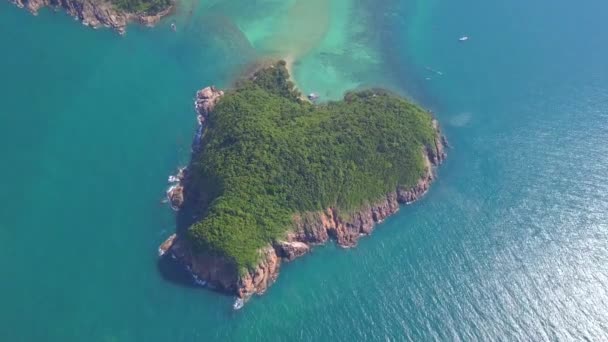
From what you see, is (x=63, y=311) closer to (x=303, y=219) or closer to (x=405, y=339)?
(x=303, y=219)

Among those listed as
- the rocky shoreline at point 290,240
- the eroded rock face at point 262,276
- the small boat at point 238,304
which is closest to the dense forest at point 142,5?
the rocky shoreline at point 290,240

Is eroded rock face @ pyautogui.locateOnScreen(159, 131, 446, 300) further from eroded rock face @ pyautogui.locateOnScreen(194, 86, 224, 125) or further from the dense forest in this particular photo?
the dense forest

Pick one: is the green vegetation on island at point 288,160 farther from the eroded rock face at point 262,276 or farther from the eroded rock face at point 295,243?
the eroded rock face at point 262,276

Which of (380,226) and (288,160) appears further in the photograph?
(380,226)

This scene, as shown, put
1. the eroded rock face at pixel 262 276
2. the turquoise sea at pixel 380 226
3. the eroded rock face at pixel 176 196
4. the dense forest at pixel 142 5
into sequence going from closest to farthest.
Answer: the turquoise sea at pixel 380 226 → the eroded rock face at pixel 262 276 → the eroded rock face at pixel 176 196 → the dense forest at pixel 142 5

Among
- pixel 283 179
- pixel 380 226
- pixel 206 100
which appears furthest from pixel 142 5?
pixel 380 226

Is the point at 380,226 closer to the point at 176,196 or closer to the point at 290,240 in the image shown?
the point at 290,240
